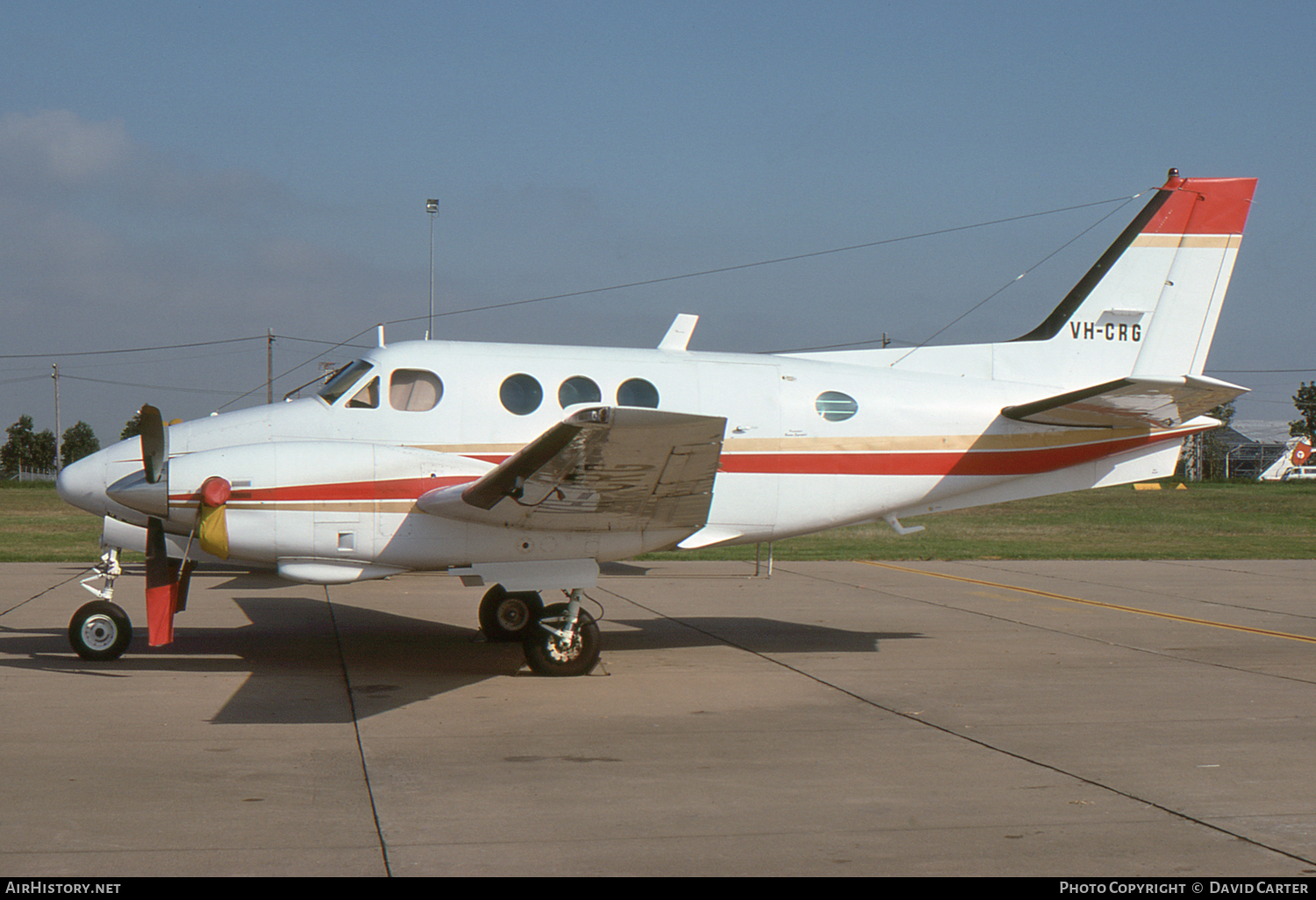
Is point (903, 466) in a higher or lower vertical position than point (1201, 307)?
lower

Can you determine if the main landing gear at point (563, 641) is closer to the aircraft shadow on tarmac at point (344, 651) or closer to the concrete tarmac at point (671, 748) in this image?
the concrete tarmac at point (671, 748)

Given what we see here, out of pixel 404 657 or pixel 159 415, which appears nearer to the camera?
pixel 159 415

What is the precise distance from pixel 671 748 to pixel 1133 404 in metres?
6.21

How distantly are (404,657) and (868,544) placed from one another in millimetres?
19871

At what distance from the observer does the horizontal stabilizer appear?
393 inches

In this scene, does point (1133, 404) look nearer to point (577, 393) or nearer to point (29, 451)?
point (577, 393)

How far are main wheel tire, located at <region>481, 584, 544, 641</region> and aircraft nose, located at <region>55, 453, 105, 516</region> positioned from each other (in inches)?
150

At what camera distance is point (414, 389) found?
1010 cm

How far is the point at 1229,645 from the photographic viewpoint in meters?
12.0

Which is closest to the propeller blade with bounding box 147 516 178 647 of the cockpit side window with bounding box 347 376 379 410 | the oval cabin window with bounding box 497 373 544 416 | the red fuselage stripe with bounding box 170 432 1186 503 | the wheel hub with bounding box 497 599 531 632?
the cockpit side window with bounding box 347 376 379 410

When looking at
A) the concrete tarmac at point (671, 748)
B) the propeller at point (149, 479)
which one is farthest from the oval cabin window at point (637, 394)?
the propeller at point (149, 479)

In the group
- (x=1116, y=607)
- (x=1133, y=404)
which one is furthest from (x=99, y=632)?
(x=1116, y=607)

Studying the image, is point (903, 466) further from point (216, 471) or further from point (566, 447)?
point (216, 471)
